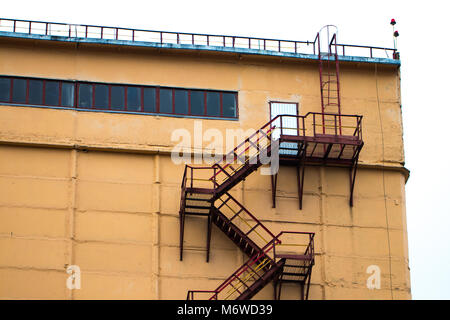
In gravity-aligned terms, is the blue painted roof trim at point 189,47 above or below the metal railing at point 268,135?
above

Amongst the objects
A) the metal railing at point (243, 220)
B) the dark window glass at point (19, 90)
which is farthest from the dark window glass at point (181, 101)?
the dark window glass at point (19, 90)

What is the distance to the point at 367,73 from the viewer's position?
2350 inches

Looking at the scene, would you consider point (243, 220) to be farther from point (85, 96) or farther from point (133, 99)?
point (85, 96)

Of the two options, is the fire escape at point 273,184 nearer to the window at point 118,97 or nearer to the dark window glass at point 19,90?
the window at point 118,97

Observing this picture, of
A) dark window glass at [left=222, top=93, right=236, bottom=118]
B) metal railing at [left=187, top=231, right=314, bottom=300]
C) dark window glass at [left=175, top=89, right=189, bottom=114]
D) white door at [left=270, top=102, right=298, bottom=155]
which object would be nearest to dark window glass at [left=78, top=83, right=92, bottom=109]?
dark window glass at [left=175, top=89, right=189, bottom=114]

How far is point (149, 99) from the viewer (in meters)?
57.7

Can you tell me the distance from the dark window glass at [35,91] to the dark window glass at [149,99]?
4.30 m

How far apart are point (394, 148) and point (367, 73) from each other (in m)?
3.58

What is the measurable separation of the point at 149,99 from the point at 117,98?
1.33 m

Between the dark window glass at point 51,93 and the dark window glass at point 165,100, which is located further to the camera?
the dark window glass at point 165,100

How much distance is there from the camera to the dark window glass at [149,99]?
189ft

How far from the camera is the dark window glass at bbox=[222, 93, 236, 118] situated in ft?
190
